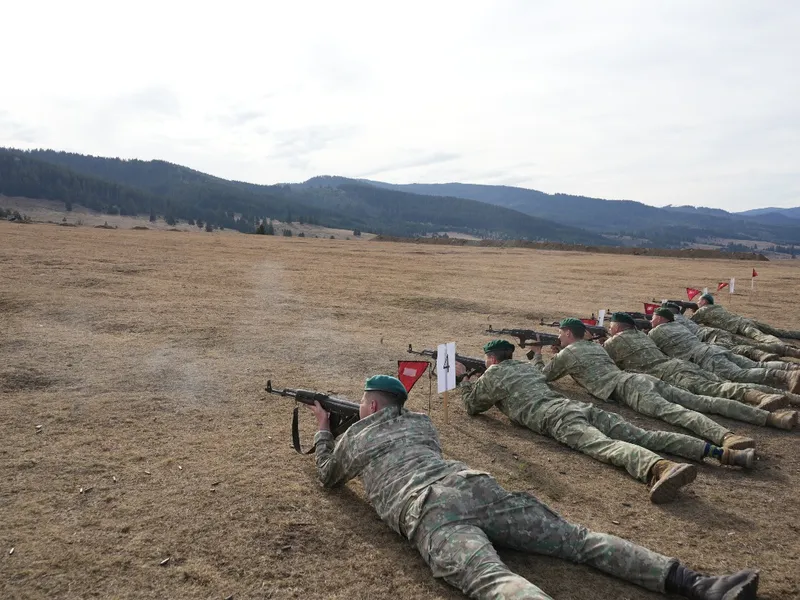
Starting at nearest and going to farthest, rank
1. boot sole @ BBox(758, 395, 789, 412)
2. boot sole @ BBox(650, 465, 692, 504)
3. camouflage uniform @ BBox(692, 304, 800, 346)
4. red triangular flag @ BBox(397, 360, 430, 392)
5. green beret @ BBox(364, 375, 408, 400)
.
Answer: green beret @ BBox(364, 375, 408, 400) → boot sole @ BBox(650, 465, 692, 504) → red triangular flag @ BBox(397, 360, 430, 392) → boot sole @ BBox(758, 395, 789, 412) → camouflage uniform @ BBox(692, 304, 800, 346)

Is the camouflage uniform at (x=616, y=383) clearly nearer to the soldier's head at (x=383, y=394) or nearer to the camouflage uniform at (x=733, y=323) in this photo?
the soldier's head at (x=383, y=394)

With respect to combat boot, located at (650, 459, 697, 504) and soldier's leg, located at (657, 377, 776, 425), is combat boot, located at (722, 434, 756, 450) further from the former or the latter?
soldier's leg, located at (657, 377, 776, 425)

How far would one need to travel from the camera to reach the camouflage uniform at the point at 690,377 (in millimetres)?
7555

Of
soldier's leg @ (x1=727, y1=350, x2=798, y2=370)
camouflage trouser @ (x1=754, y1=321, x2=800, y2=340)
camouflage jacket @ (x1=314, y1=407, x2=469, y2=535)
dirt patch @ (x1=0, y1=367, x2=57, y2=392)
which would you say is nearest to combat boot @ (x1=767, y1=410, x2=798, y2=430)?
soldier's leg @ (x1=727, y1=350, x2=798, y2=370)

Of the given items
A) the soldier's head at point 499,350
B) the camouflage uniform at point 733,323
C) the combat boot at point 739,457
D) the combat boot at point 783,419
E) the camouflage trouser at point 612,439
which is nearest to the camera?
the camouflage trouser at point 612,439

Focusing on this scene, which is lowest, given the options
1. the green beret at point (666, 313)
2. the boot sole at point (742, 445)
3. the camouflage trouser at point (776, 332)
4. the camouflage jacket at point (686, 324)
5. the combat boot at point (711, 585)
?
the combat boot at point (711, 585)

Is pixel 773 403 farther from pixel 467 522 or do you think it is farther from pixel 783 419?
pixel 467 522

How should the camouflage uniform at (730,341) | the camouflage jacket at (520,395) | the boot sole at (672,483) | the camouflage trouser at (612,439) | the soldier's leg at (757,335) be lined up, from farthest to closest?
the soldier's leg at (757,335) < the camouflage uniform at (730,341) < the camouflage jacket at (520,395) < the camouflage trouser at (612,439) < the boot sole at (672,483)

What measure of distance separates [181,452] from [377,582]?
297cm

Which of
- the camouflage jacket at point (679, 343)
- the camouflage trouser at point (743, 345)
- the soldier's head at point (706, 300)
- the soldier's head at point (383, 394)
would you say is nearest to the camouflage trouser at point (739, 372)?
the camouflage jacket at point (679, 343)

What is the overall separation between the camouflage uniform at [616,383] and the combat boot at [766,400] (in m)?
0.89

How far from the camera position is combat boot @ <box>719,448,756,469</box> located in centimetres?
588

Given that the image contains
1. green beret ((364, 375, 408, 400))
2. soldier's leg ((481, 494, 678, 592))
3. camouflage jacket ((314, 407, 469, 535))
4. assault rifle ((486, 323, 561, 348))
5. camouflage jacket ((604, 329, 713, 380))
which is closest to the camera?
soldier's leg ((481, 494, 678, 592))

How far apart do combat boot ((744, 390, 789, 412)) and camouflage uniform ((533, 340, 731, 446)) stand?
888 millimetres
